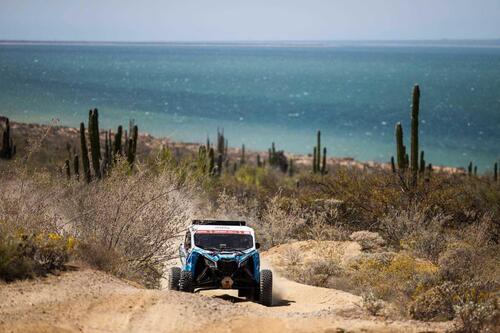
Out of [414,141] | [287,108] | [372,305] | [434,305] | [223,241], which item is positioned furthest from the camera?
[287,108]

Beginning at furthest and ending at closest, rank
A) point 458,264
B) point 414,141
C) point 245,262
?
point 414,141 < point 245,262 < point 458,264

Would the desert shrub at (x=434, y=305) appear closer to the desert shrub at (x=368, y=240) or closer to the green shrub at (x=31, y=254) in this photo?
the green shrub at (x=31, y=254)

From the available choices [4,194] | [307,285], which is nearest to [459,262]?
[307,285]

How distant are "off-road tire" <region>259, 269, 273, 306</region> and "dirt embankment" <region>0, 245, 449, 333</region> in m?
1.88

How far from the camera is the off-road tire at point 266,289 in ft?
49.4

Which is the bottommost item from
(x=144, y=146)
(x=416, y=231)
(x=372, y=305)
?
(x=144, y=146)

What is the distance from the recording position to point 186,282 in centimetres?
1505

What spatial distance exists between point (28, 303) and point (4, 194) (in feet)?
18.5

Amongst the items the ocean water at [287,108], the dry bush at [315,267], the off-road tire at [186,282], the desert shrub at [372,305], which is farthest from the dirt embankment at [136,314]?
the ocean water at [287,108]

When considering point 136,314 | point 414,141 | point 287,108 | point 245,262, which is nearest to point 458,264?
point 245,262

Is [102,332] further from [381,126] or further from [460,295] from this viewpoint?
[381,126]

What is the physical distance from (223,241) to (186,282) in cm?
123

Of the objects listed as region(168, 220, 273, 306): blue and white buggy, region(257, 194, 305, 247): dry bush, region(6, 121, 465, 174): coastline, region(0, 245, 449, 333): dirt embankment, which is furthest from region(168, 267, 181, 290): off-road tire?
region(6, 121, 465, 174): coastline

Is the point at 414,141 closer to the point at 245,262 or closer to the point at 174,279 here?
the point at 245,262
